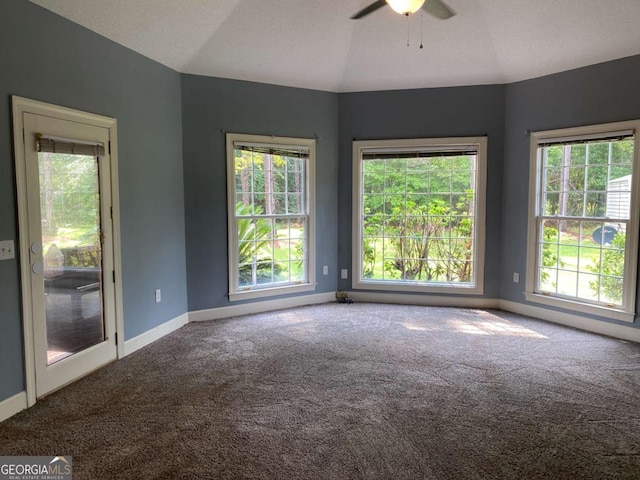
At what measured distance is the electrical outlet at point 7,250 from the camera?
263 centimetres

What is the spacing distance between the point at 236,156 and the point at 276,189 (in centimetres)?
60

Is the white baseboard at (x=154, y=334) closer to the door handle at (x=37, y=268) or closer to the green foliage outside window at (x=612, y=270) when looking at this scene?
the door handle at (x=37, y=268)

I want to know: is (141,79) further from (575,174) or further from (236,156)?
(575,174)

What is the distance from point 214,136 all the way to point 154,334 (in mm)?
2099

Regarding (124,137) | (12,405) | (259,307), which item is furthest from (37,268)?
(259,307)

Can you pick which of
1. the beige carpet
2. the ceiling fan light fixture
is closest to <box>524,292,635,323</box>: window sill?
the beige carpet

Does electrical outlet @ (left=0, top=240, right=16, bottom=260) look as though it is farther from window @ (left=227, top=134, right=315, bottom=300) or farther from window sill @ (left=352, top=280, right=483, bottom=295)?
window sill @ (left=352, top=280, right=483, bottom=295)

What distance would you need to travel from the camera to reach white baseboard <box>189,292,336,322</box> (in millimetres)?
4746

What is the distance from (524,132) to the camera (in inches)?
189

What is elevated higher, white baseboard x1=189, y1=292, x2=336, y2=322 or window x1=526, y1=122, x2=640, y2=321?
window x1=526, y1=122, x2=640, y2=321

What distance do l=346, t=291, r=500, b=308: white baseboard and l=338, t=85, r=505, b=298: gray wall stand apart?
119 millimetres

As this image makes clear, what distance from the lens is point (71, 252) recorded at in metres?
3.19

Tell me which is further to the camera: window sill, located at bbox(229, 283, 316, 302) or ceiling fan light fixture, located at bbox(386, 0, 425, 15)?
window sill, located at bbox(229, 283, 316, 302)

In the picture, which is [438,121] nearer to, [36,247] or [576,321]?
[576,321]
